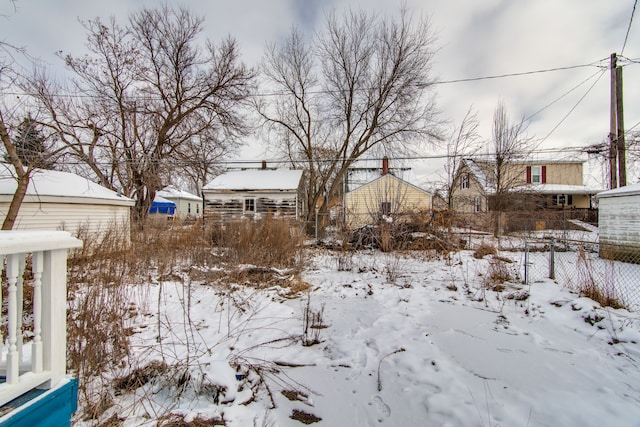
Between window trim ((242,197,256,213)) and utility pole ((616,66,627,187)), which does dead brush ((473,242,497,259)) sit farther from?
window trim ((242,197,256,213))

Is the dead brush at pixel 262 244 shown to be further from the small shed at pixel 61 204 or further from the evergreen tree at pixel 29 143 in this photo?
the evergreen tree at pixel 29 143

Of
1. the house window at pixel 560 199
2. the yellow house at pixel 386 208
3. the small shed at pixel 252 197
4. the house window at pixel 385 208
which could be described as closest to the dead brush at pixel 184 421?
the yellow house at pixel 386 208

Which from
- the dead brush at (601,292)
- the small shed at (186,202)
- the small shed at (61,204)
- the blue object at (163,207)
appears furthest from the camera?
the small shed at (186,202)

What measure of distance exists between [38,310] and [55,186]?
391 inches

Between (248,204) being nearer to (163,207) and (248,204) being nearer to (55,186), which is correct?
(55,186)

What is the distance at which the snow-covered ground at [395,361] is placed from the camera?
2188 millimetres

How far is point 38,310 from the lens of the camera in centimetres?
159

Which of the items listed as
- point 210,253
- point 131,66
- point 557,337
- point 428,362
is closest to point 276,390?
point 428,362

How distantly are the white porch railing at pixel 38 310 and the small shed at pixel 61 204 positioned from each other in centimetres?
624

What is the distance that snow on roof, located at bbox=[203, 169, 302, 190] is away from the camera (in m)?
18.5

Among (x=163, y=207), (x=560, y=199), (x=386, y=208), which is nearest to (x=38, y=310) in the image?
(x=386, y=208)

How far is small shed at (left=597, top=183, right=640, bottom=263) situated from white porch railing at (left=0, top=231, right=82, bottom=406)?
10372 mm

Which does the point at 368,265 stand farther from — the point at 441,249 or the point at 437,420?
the point at 437,420

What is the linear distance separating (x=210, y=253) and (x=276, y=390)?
5.49m
